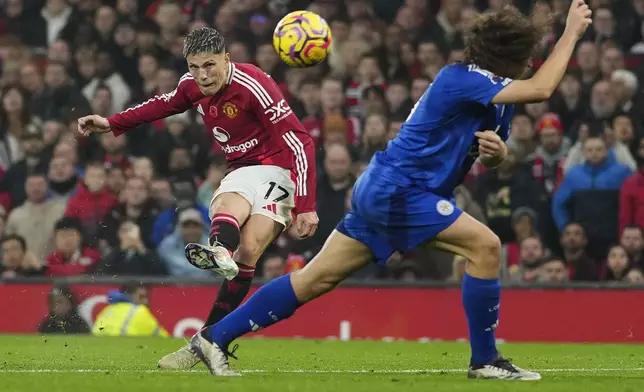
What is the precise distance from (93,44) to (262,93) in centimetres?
890

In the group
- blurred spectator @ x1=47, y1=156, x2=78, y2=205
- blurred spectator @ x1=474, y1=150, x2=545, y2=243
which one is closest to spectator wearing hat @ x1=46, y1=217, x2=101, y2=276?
blurred spectator @ x1=47, y1=156, x2=78, y2=205

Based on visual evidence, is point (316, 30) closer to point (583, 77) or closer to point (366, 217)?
point (366, 217)

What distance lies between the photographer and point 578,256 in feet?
45.5

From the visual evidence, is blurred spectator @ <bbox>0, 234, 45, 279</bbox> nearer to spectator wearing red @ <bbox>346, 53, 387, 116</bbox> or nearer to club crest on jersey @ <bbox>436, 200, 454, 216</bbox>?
spectator wearing red @ <bbox>346, 53, 387, 116</bbox>

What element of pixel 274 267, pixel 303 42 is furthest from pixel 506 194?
pixel 303 42

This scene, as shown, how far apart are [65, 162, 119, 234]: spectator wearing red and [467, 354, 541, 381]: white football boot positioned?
7.88m

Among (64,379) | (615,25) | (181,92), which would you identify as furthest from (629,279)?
(64,379)

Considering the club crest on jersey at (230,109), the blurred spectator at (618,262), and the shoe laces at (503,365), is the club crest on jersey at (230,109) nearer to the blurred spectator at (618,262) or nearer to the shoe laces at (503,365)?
the shoe laces at (503,365)

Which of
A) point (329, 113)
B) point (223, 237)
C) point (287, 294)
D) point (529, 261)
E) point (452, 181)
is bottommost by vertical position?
point (529, 261)

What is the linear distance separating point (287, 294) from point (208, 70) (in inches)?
74.0

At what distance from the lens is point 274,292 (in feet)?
25.3

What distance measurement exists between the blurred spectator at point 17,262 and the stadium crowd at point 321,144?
2cm

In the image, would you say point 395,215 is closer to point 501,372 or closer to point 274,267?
point 501,372

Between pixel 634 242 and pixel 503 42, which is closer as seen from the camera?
pixel 503 42
